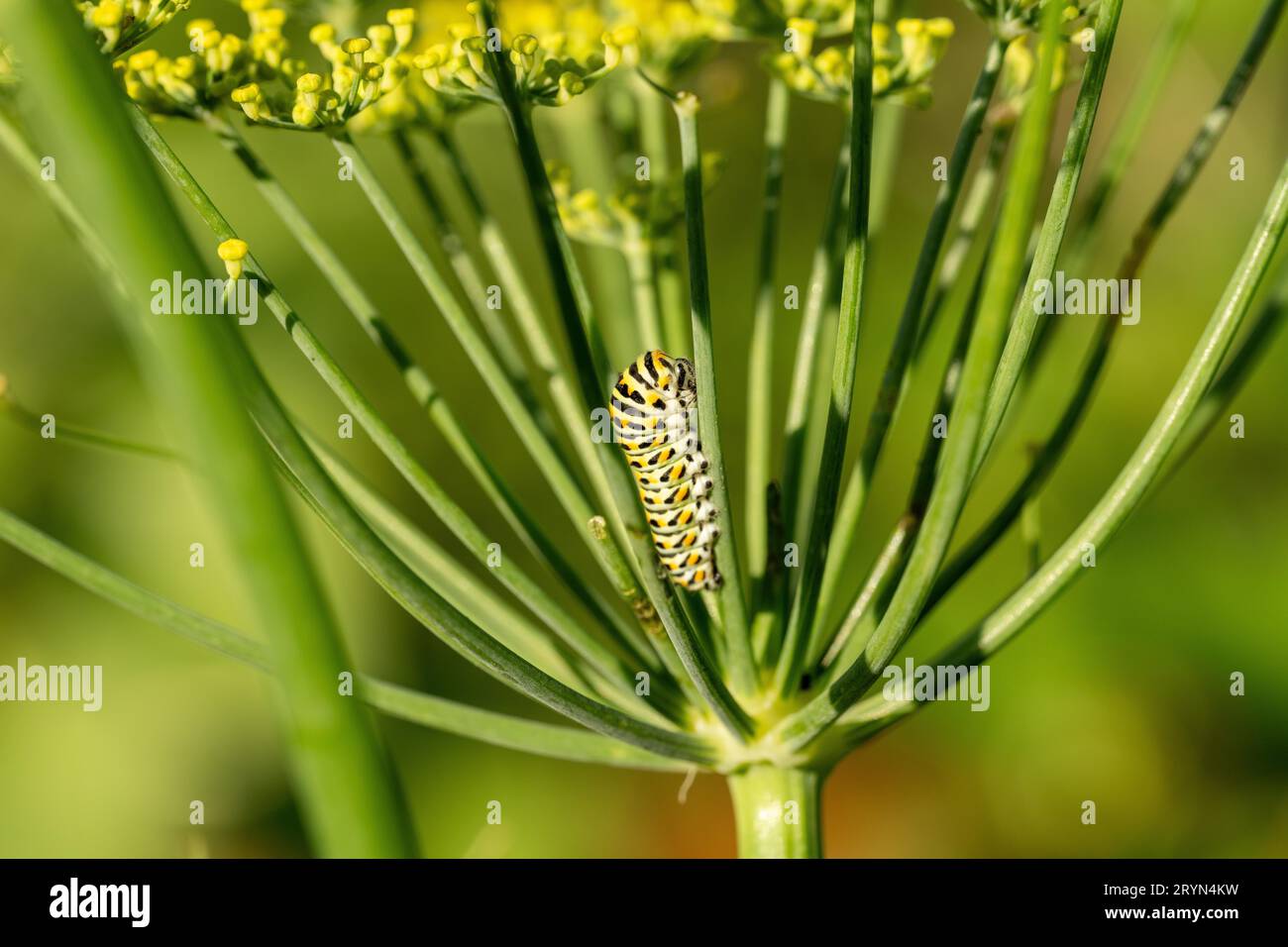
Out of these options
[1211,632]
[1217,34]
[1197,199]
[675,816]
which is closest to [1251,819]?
[1211,632]

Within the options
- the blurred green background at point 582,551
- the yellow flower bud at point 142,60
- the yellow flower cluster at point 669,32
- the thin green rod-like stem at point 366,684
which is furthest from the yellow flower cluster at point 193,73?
the blurred green background at point 582,551

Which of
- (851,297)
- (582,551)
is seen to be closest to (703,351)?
(851,297)

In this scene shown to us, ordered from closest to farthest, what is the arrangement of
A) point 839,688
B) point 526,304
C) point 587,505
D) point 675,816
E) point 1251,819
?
point 839,688, point 587,505, point 526,304, point 1251,819, point 675,816

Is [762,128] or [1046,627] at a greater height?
[762,128]

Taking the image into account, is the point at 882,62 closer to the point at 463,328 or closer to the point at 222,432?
the point at 463,328

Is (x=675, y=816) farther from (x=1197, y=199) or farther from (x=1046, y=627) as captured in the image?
(x=1197, y=199)

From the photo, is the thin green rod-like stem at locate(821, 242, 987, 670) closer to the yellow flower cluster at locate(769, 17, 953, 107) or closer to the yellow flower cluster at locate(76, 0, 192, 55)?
the yellow flower cluster at locate(769, 17, 953, 107)
